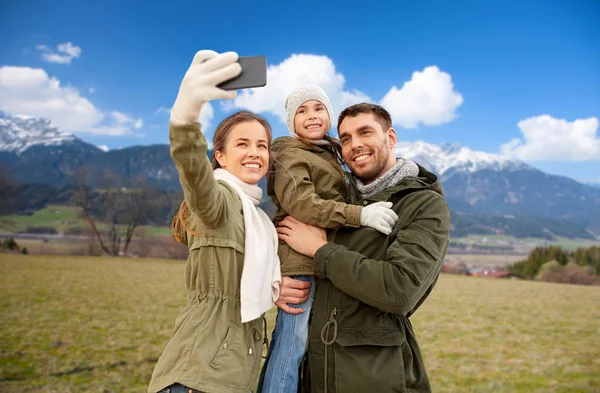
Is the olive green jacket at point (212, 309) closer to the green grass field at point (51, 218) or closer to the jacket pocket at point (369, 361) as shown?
the jacket pocket at point (369, 361)

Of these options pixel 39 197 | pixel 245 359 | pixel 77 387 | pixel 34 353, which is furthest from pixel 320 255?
pixel 39 197

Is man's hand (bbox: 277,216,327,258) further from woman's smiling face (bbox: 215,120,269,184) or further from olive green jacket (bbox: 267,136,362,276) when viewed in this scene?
woman's smiling face (bbox: 215,120,269,184)

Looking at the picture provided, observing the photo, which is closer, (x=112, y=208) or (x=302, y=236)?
(x=302, y=236)

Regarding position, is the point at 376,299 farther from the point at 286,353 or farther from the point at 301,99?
the point at 301,99

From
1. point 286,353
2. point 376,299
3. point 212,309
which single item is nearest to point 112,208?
point 286,353

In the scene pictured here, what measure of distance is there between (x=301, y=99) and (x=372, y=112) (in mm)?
663

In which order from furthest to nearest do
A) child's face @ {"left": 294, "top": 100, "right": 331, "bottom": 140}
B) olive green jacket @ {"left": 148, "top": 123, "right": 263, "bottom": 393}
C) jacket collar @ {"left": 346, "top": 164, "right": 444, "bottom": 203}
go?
child's face @ {"left": 294, "top": 100, "right": 331, "bottom": 140}
jacket collar @ {"left": 346, "top": 164, "right": 444, "bottom": 203}
olive green jacket @ {"left": 148, "top": 123, "right": 263, "bottom": 393}

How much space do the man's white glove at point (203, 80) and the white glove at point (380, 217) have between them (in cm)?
126

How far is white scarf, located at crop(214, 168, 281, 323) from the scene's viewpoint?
2.26 metres

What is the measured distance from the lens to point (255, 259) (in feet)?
7.58

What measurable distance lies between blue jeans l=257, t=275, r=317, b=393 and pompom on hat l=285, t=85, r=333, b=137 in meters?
1.49

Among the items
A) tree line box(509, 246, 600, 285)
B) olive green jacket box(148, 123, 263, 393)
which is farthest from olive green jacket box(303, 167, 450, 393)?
tree line box(509, 246, 600, 285)

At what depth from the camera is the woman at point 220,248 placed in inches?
73.3

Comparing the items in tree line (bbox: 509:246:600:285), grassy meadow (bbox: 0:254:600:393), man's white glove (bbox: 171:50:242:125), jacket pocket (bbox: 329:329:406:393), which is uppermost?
man's white glove (bbox: 171:50:242:125)
